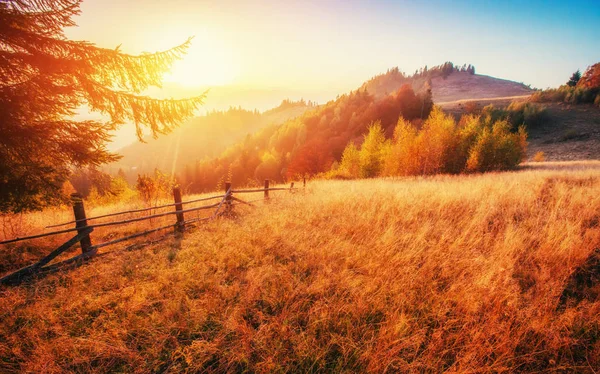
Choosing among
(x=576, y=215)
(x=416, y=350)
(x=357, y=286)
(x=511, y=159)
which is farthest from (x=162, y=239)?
(x=511, y=159)

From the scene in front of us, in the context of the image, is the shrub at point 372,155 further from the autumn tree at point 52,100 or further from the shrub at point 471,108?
the shrub at point 471,108

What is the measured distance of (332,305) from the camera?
3.07 meters

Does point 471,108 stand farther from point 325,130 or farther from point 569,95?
point 325,130

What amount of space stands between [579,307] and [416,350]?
249 cm

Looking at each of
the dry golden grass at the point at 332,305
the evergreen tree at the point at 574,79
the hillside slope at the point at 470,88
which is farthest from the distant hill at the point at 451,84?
the dry golden grass at the point at 332,305

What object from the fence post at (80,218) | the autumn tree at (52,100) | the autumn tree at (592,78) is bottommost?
the fence post at (80,218)

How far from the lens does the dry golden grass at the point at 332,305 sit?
2426 millimetres

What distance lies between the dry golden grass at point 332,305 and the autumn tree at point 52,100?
2.15 meters

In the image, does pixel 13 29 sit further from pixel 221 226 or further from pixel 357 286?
pixel 357 286

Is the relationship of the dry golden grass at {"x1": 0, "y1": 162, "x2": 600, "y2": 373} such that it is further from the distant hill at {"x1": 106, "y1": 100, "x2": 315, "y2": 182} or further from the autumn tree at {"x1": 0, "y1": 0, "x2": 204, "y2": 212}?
the distant hill at {"x1": 106, "y1": 100, "x2": 315, "y2": 182}

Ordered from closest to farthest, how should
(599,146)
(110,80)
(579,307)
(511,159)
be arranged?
1. (579,307)
2. (110,80)
3. (511,159)
4. (599,146)

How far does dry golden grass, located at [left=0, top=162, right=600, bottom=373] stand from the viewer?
2.43m

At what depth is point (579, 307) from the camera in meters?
2.85

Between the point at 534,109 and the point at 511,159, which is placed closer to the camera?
the point at 511,159
